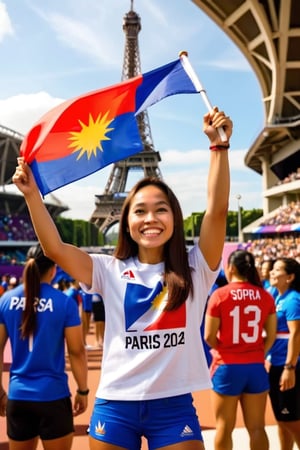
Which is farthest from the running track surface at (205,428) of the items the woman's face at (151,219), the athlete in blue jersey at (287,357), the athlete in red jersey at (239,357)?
the woman's face at (151,219)

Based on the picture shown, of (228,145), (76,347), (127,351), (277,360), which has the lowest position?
(277,360)

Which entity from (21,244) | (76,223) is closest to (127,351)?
(21,244)

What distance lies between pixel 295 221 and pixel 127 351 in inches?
1288

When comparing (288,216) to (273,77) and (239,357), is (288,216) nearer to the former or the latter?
(273,77)

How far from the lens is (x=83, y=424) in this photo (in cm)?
529

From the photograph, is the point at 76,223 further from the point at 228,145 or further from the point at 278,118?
the point at 228,145

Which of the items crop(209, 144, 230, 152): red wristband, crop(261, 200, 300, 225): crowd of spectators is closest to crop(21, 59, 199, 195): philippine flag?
crop(209, 144, 230, 152): red wristband

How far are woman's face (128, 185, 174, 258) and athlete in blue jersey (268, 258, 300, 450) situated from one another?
212 cm

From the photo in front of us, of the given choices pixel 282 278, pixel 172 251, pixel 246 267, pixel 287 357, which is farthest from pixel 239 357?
pixel 172 251

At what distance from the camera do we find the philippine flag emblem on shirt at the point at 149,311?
208cm

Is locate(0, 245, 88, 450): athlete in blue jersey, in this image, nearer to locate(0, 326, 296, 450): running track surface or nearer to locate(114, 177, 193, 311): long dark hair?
→ locate(114, 177, 193, 311): long dark hair

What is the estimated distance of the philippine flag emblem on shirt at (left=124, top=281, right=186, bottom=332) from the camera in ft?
6.84

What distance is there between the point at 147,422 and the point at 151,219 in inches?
34.1

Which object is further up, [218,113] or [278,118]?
[278,118]
